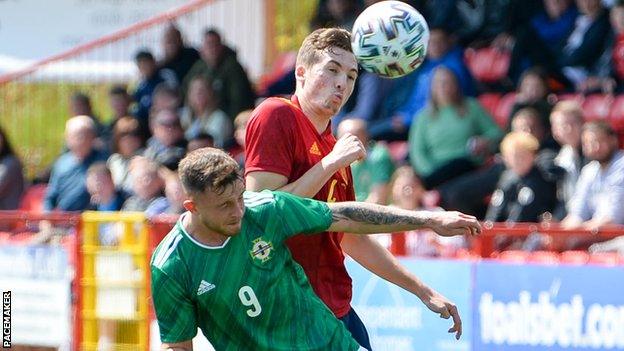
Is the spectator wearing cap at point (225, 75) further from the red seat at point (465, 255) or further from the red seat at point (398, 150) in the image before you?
the red seat at point (465, 255)

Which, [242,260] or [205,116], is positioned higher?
[242,260]

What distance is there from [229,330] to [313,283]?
2.76ft

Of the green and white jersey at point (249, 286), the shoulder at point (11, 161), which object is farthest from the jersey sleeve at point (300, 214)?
the shoulder at point (11, 161)

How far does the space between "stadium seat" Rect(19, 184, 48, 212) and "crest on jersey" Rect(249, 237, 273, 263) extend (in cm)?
1035

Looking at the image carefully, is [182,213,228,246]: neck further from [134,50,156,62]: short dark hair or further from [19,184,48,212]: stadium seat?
[134,50,156,62]: short dark hair

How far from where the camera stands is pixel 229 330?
221 inches

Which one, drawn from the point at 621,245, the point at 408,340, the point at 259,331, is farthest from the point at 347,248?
the point at 408,340

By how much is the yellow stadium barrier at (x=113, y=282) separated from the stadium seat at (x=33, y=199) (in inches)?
162

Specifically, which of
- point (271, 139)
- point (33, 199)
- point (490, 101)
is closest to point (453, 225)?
point (271, 139)

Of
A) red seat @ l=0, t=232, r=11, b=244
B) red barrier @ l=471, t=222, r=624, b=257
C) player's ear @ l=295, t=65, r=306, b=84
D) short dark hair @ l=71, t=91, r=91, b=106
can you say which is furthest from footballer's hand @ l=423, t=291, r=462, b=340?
short dark hair @ l=71, t=91, r=91, b=106

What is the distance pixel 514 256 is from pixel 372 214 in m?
4.31

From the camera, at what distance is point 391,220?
18.8 ft

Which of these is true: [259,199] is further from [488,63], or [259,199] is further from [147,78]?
[147,78]

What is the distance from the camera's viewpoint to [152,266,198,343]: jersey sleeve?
215 inches
